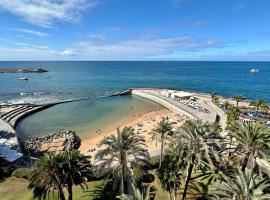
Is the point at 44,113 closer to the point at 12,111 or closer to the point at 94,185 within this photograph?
the point at 12,111

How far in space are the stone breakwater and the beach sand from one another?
7.77 feet

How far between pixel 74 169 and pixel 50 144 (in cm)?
2625

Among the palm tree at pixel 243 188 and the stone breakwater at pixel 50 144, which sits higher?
the palm tree at pixel 243 188

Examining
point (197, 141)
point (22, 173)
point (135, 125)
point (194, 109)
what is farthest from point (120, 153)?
point (194, 109)

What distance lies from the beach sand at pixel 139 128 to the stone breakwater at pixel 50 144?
7.77ft

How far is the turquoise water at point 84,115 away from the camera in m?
58.0

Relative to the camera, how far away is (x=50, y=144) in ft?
155

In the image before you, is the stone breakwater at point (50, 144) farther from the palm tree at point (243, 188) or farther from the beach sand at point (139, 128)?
the palm tree at point (243, 188)

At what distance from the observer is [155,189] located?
97.0 feet

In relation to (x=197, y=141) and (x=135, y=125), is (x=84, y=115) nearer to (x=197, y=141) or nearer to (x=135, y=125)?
(x=135, y=125)

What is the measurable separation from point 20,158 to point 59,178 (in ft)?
64.8

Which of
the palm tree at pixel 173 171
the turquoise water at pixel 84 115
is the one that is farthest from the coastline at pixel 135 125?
the palm tree at pixel 173 171

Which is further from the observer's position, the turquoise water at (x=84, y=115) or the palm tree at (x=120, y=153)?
the turquoise water at (x=84, y=115)

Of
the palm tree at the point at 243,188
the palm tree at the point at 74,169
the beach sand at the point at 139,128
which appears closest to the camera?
the palm tree at the point at 243,188
